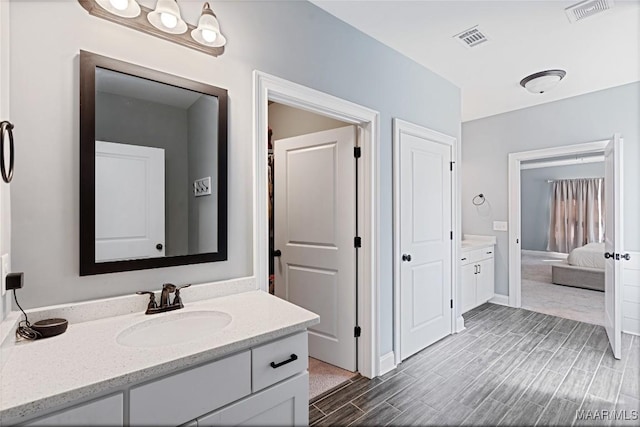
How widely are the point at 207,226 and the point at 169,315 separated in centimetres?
45

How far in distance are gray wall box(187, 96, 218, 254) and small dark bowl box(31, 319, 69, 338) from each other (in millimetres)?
549

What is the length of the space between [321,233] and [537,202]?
8795mm

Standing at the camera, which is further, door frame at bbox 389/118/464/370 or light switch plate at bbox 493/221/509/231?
light switch plate at bbox 493/221/509/231

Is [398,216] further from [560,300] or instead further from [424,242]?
[560,300]

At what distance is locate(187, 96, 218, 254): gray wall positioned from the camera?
1573 millimetres

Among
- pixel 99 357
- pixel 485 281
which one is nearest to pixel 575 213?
pixel 485 281

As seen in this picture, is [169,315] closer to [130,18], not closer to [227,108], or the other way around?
[227,108]

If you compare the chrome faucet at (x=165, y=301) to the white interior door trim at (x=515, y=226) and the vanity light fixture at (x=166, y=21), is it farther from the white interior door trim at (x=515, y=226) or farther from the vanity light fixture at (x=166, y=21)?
the white interior door trim at (x=515, y=226)

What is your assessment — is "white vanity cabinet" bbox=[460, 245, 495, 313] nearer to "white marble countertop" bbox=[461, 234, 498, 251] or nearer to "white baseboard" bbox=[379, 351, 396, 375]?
"white marble countertop" bbox=[461, 234, 498, 251]

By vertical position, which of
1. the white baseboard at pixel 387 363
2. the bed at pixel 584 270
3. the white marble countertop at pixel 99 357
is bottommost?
the white baseboard at pixel 387 363

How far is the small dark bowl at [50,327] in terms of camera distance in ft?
3.56

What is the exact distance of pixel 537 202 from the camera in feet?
29.5

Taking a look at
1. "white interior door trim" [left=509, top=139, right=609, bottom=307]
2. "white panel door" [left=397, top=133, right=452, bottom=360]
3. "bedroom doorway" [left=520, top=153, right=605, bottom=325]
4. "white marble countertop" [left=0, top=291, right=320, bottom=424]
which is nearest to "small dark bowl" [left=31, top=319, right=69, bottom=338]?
"white marble countertop" [left=0, top=291, right=320, bottom=424]

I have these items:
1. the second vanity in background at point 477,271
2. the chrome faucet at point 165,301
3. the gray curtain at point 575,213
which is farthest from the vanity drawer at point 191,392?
the gray curtain at point 575,213
